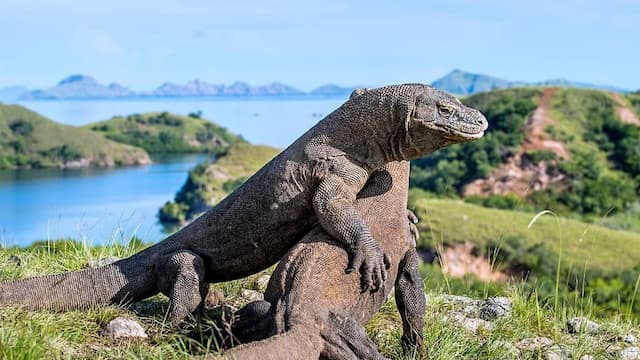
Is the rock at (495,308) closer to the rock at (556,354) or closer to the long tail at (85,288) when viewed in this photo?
the rock at (556,354)

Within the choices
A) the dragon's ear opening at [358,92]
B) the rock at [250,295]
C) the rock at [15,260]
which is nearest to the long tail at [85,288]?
the rock at [250,295]

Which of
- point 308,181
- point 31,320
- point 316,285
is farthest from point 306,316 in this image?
point 31,320

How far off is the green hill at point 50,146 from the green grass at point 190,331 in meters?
157

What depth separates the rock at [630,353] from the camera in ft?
24.1

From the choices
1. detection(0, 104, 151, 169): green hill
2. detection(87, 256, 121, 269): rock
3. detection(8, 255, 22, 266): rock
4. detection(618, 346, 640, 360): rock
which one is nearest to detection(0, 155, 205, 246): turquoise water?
detection(0, 104, 151, 169): green hill

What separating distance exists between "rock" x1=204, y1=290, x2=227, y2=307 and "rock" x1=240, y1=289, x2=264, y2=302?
1.03ft

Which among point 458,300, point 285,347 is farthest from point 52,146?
point 285,347

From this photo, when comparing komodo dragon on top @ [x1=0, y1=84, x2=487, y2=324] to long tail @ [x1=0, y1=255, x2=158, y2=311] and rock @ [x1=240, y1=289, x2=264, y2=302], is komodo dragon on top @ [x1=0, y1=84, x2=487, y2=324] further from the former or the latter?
rock @ [x1=240, y1=289, x2=264, y2=302]

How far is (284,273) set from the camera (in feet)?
19.2

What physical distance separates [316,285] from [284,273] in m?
0.30

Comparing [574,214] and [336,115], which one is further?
[574,214]

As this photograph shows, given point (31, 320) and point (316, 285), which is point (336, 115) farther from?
point (31, 320)

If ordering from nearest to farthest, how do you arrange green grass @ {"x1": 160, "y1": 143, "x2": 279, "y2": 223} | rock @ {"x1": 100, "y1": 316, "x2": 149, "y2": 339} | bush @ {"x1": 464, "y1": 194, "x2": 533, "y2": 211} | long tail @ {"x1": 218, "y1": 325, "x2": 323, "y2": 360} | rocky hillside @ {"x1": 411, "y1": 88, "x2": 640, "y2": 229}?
long tail @ {"x1": 218, "y1": 325, "x2": 323, "y2": 360}, rock @ {"x1": 100, "y1": 316, "x2": 149, "y2": 339}, bush @ {"x1": 464, "y1": 194, "x2": 533, "y2": 211}, rocky hillside @ {"x1": 411, "y1": 88, "x2": 640, "y2": 229}, green grass @ {"x1": 160, "y1": 143, "x2": 279, "y2": 223}

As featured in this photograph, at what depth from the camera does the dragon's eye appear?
5891 millimetres
